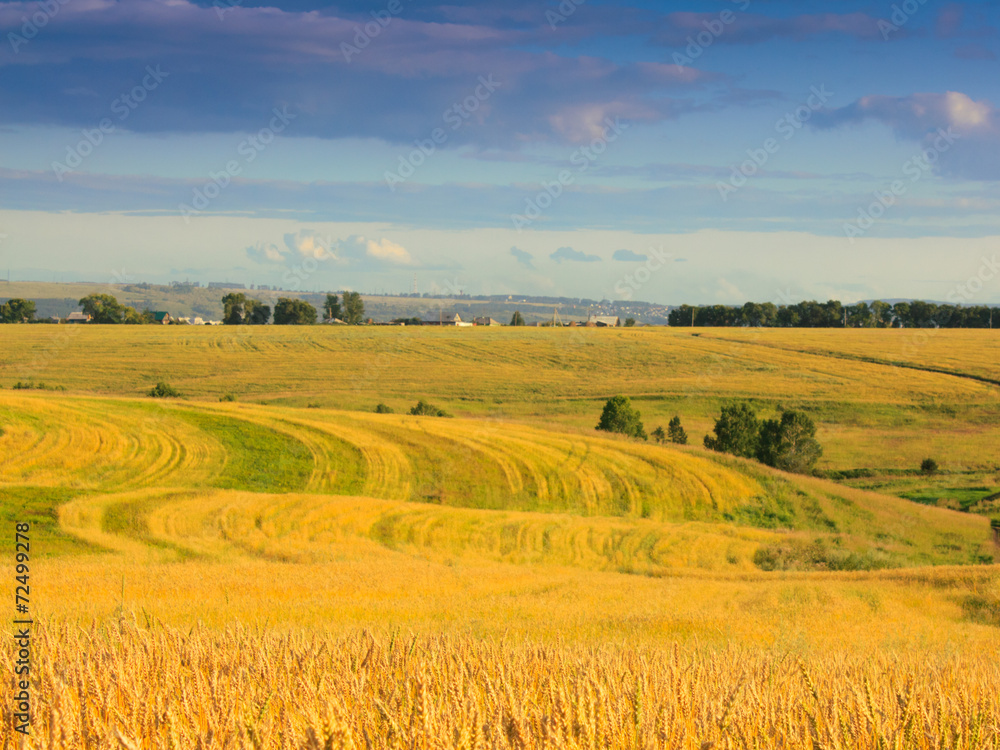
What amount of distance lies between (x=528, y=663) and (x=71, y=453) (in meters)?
24.1

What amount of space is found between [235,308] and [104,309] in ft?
66.6

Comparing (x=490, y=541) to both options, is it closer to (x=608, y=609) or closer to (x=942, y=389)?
(x=608, y=609)

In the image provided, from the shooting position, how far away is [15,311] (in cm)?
11762

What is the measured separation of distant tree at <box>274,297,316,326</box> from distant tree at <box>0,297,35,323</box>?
39.0m

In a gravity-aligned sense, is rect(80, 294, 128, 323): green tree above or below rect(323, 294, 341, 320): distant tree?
below

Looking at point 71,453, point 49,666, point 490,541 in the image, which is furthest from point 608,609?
point 71,453

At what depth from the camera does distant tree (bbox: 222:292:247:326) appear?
12288 cm

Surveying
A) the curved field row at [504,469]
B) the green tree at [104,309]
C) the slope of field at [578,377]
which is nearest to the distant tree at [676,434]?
the slope of field at [578,377]

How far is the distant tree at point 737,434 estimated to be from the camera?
41844 millimetres

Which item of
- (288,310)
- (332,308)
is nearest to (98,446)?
(288,310)

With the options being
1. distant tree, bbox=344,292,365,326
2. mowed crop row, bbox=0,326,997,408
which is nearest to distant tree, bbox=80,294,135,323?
mowed crop row, bbox=0,326,997,408

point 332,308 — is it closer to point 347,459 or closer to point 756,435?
point 756,435

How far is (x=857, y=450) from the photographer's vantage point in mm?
47781

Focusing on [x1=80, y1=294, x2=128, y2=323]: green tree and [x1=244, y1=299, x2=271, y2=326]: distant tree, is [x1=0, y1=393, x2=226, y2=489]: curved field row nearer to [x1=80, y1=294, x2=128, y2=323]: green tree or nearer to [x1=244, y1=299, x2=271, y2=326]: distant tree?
[x1=244, y1=299, x2=271, y2=326]: distant tree
